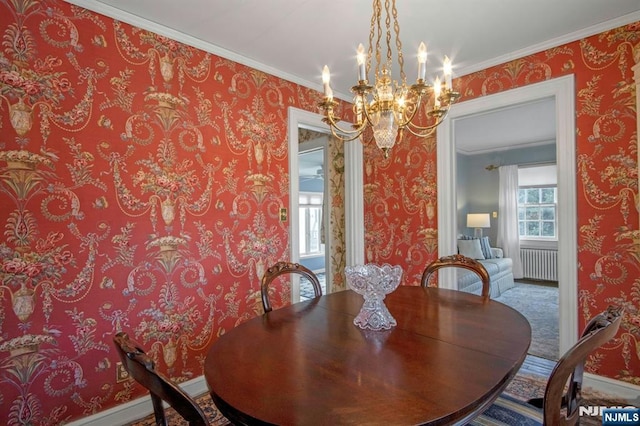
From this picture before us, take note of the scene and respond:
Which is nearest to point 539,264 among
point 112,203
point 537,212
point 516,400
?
point 537,212

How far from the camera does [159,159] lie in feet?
6.82

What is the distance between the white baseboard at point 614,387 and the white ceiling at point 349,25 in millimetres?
2327

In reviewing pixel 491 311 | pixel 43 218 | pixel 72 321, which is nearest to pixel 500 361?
pixel 491 311

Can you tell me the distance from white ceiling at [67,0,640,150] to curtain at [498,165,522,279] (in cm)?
422

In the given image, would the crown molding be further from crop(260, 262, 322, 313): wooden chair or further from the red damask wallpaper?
crop(260, 262, 322, 313): wooden chair

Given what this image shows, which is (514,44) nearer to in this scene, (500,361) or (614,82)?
→ (614,82)

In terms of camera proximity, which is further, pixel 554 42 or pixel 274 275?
pixel 554 42

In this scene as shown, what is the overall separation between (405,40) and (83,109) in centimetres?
209

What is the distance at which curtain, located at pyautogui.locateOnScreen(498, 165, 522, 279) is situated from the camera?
6074 mm

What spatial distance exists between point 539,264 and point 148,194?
21.4 feet

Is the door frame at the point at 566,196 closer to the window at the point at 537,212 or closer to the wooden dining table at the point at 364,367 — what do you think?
the wooden dining table at the point at 364,367

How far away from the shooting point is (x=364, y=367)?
3.25 feet

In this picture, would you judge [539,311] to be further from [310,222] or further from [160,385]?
[310,222]

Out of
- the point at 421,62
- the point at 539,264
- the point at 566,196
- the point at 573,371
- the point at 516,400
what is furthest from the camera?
the point at 539,264
